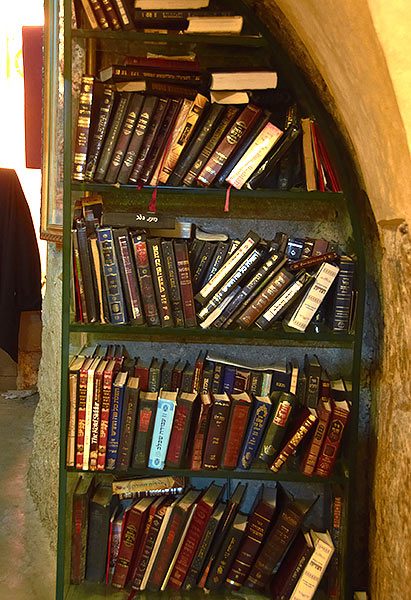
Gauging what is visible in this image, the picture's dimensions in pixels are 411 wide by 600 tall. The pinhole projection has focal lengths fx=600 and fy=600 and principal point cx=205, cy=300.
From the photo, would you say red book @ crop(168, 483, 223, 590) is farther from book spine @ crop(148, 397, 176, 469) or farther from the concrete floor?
the concrete floor

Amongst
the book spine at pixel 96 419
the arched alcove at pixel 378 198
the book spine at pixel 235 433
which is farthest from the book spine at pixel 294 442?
the book spine at pixel 96 419

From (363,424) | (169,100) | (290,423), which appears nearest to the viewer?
(169,100)

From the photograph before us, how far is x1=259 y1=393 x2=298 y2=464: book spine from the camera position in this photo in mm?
1992

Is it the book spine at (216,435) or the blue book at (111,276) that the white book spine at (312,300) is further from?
the blue book at (111,276)

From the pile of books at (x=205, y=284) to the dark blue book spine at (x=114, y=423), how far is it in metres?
0.24

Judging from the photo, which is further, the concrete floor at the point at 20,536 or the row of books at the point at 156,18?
the concrete floor at the point at 20,536

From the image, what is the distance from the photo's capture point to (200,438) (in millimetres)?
2029

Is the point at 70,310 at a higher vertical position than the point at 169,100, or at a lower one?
lower

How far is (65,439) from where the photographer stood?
201 centimetres

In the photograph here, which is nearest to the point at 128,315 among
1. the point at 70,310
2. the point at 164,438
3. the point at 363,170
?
the point at 70,310

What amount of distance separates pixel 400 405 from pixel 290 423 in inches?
17.5

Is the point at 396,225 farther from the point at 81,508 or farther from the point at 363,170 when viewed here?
the point at 81,508

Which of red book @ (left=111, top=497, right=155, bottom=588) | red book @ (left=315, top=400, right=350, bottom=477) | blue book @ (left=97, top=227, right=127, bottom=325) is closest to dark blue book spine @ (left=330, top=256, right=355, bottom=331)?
red book @ (left=315, top=400, right=350, bottom=477)

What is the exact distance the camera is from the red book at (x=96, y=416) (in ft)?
6.56
